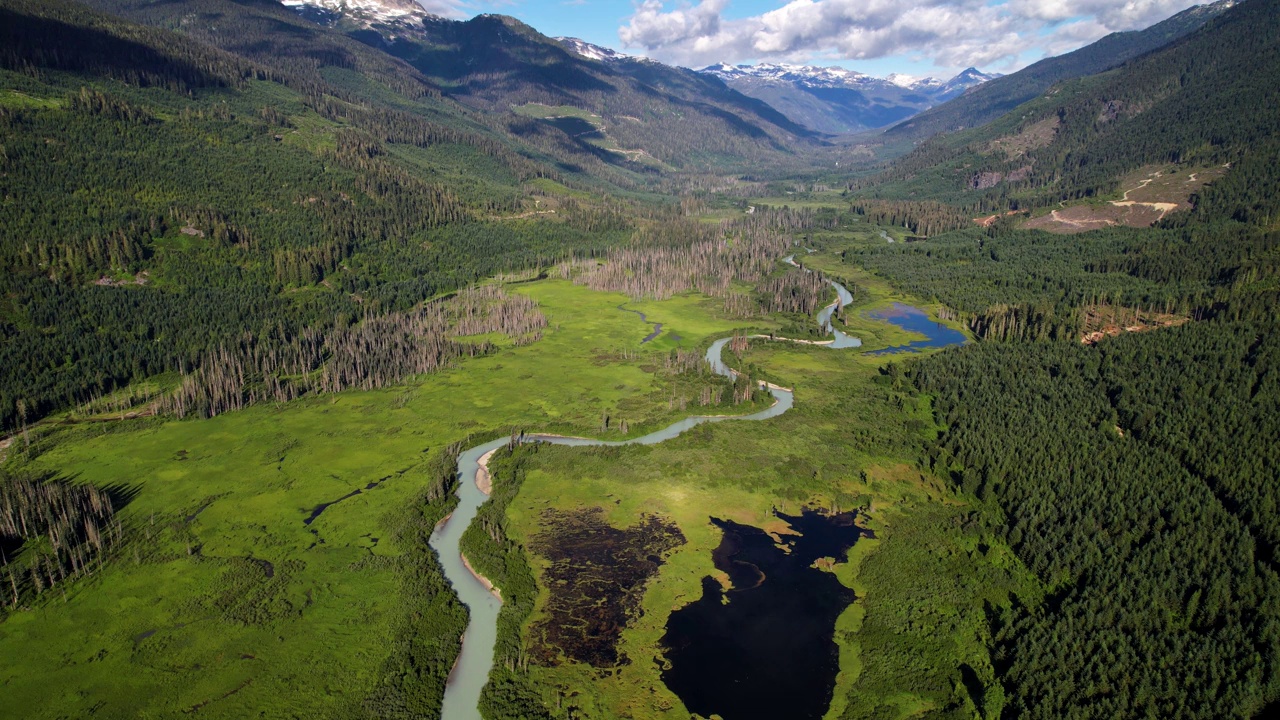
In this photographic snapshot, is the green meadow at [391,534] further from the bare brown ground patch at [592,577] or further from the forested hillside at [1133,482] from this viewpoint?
the forested hillside at [1133,482]

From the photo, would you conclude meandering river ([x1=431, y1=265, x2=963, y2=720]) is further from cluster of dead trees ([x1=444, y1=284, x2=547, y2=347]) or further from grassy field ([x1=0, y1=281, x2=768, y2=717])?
cluster of dead trees ([x1=444, y1=284, x2=547, y2=347])

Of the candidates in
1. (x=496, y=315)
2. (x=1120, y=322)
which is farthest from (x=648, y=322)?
(x=1120, y=322)

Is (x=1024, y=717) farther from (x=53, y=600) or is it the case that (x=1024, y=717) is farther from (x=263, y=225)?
(x=263, y=225)

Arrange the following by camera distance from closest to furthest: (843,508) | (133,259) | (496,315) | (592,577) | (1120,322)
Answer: (592,577) → (843,508) → (1120,322) → (133,259) → (496,315)

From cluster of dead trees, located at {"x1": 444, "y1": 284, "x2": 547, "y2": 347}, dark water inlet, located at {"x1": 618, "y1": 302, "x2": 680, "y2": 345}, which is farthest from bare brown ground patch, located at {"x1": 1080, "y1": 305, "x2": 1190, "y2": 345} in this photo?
cluster of dead trees, located at {"x1": 444, "y1": 284, "x2": 547, "y2": 347}

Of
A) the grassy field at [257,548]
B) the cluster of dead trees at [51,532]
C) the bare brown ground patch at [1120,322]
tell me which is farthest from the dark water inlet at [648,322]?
the cluster of dead trees at [51,532]

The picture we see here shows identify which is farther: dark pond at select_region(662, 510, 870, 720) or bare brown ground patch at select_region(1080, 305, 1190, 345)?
bare brown ground patch at select_region(1080, 305, 1190, 345)

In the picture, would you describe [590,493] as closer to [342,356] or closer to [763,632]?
[763,632]
